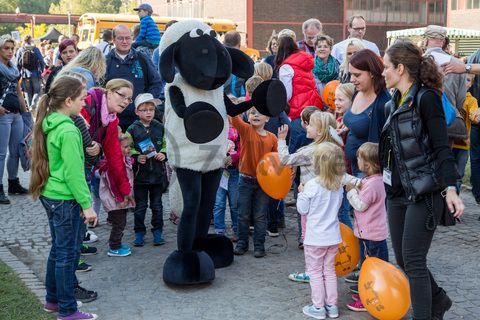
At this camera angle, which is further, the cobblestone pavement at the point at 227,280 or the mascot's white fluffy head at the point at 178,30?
the mascot's white fluffy head at the point at 178,30

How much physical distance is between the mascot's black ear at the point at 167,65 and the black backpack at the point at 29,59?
11320mm

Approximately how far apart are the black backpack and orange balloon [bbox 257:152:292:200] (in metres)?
11.1

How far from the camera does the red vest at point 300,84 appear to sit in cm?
766

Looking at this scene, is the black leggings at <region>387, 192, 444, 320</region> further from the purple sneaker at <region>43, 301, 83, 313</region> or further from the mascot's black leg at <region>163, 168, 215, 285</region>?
the purple sneaker at <region>43, 301, 83, 313</region>

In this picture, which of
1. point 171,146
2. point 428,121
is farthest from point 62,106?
point 428,121

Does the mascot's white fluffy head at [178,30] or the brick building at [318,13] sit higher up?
the brick building at [318,13]

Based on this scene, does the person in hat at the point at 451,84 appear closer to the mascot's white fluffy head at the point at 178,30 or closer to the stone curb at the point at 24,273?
the mascot's white fluffy head at the point at 178,30

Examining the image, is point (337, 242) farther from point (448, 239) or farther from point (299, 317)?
point (448, 239)

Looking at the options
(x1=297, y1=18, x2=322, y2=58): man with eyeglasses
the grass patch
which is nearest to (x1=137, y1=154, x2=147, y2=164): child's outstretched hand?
the grass patch

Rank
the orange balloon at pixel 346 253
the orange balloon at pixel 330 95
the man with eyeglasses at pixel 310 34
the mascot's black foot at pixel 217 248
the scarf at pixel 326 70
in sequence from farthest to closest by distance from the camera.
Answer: the man with eyeglasses at pixel 310 34 < the scarf at pixel 326 70 < the orange balloon at pixel 330 95 < the mascot's black foot at pixel 217 248 < the orange balloon at pixel 346 253

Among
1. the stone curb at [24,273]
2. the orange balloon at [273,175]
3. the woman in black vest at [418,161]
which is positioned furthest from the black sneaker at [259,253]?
the woman in black vest at [418,161]

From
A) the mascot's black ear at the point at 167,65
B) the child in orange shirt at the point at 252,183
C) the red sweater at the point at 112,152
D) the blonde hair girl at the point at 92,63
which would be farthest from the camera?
the blonde hair girl at the point at 92,63

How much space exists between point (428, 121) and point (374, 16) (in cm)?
5156

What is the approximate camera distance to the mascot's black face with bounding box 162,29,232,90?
5.61m
